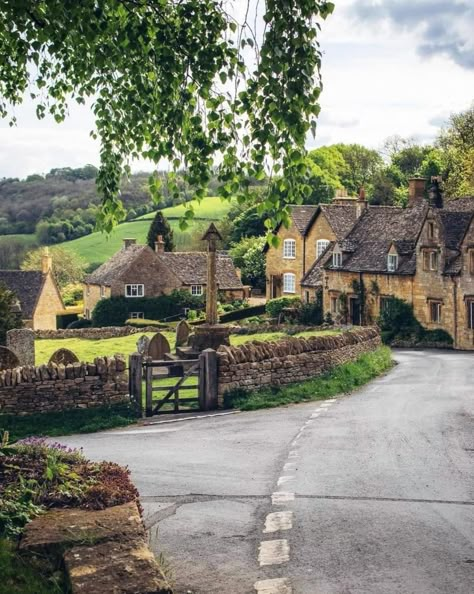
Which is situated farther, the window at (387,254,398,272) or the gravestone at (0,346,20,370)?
the window at (387,254,398,272)

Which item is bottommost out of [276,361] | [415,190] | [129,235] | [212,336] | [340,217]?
[276,361]

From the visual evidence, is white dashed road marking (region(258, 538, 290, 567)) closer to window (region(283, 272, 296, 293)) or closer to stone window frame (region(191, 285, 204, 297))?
window (region(283, 272, 296, 293))

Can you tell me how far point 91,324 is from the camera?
81.3 metres

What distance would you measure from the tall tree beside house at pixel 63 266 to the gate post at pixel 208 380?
98.2m

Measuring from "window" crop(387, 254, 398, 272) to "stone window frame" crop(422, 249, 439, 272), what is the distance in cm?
240

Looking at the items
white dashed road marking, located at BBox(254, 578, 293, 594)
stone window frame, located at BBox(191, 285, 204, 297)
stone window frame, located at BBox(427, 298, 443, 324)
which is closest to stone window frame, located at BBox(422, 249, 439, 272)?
stone window frame, located at BBox(427, 298, 443, 324)

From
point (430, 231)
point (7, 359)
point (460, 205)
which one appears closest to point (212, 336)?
point (7, 359)

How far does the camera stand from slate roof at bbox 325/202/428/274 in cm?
5897

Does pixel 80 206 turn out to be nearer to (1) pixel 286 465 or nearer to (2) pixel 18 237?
(2) pixel 18 237

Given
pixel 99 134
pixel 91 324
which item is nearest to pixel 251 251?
pixel 91 324

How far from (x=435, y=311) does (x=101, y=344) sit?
19999mm

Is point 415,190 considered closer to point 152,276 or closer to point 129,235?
point 152,276

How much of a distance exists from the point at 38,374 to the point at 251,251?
7539cm

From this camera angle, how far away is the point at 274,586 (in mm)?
9180
